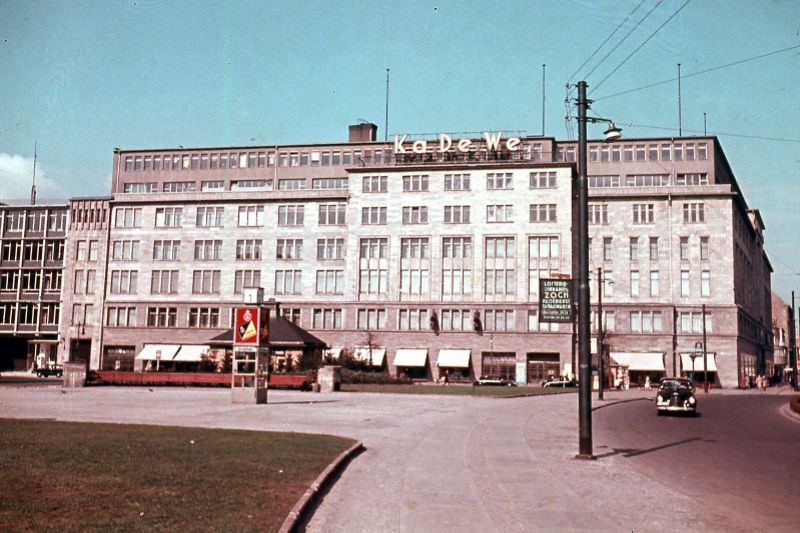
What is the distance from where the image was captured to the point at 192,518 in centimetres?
1023

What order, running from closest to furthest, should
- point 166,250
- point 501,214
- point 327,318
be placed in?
1. point 501,214
2. point 327,318
3. point 166,250

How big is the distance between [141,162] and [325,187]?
26454 mm

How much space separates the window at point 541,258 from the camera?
88312 mm

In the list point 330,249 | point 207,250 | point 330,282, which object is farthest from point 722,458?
point 207,250

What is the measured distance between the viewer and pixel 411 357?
8888cm

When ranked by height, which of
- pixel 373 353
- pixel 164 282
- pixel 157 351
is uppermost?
pixel 164 282

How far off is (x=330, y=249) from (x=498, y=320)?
2202 cm

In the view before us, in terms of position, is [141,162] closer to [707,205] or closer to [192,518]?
[707,205]

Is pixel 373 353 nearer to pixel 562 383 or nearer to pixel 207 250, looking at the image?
pixel 562 383

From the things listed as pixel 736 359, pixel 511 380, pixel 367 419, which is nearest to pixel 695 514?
pixel 367 419

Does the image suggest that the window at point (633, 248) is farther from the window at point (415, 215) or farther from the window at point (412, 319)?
the window at point (412, 319)

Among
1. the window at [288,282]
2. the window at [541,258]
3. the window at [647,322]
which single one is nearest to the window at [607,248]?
the window at [541,258]

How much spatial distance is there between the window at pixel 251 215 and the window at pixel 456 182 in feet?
76.4

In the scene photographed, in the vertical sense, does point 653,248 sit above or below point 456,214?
below
